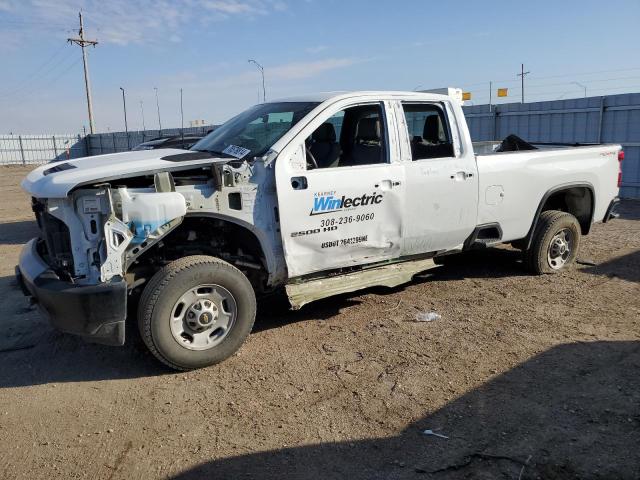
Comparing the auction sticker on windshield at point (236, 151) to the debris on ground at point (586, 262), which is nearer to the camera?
the auction sticker on windshield at point (236, 151)

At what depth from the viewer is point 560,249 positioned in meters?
6.68

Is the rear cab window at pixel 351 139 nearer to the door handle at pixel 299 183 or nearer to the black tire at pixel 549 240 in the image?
the door handle at pixel 299 183

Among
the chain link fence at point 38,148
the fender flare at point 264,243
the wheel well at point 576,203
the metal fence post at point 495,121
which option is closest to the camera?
the fender flare at point 264,243

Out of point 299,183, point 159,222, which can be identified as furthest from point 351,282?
point 159,222

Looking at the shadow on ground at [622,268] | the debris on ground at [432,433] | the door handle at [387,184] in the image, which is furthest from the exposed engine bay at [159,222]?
the shadow on ground at [622,268]

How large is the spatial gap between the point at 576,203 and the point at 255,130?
4358 millimetres

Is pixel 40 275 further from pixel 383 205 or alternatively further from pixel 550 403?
pixel 550 403

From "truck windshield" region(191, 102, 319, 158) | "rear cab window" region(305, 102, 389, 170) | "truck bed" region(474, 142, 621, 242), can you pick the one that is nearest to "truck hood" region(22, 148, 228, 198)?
"truck windshield" region(191, 102, 319, 158)

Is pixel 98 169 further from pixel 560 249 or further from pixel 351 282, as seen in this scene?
pixel 560 249

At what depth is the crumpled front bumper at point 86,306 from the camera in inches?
148

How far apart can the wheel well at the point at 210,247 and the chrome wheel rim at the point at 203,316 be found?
15.9 inches

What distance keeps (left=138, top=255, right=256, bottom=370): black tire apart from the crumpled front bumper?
192mm

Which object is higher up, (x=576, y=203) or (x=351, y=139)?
(x=351, y=139)

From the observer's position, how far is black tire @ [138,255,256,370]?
13.1 ft
